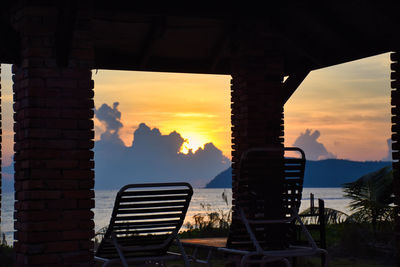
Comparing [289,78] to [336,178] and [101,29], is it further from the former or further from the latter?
[336,178]

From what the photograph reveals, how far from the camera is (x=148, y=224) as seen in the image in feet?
17.5

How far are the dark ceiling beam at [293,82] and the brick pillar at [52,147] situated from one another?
3649 millimetres

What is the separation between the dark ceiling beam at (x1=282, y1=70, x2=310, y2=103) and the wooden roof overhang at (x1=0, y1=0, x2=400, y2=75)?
0.30ft

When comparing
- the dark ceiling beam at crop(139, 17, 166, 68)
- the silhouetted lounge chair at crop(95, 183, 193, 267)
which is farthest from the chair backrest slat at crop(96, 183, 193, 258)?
the dark ceiling beam at crop(139, 17, 166, 68)

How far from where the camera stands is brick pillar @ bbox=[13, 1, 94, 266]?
5547 millimetres

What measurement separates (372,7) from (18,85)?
3889 mm

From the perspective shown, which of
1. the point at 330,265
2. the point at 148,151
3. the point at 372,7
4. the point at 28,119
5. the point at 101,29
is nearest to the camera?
the point at 28,119

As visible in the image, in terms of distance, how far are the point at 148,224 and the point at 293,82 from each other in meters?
4.22

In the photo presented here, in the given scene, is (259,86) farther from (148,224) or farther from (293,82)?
(148,224)

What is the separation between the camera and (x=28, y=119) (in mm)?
5590

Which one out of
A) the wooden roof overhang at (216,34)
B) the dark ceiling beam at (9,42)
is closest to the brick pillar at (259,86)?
the wooden roof overhang at (216,34)

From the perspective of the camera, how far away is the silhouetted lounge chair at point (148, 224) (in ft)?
17.0

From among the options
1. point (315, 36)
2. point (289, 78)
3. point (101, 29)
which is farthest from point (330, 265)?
point (101, 29)

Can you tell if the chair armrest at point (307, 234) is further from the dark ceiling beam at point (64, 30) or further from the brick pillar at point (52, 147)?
the dark ceiling beam at point (64, 30)
